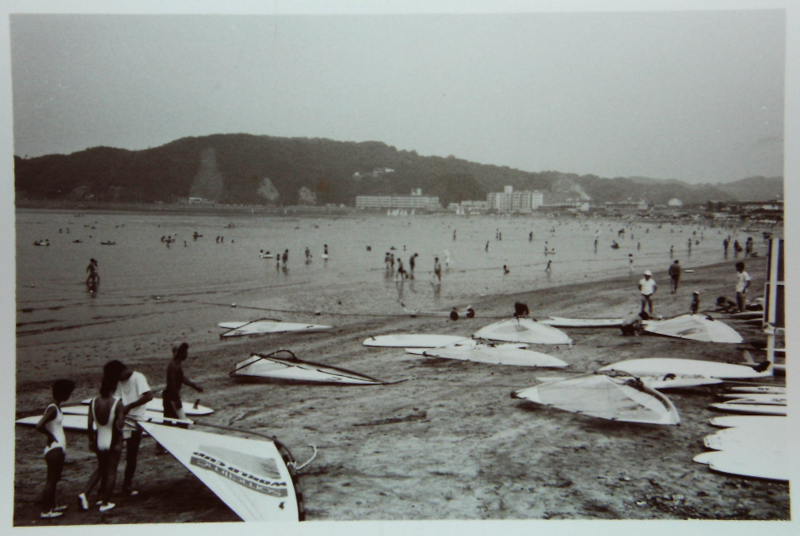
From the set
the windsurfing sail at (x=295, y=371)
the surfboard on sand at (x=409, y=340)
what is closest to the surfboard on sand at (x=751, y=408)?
the surfboard on sand at (x=409, y=340)

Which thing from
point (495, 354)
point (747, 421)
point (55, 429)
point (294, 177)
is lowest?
point (747, 421)

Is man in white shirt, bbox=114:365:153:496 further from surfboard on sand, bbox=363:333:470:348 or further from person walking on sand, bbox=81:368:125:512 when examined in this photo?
surfboard on sand, bbox=363:333:470:348

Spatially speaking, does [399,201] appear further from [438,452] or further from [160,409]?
[438,452]

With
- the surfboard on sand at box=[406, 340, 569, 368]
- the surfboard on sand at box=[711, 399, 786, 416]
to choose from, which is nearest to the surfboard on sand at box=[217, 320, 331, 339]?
the surfboard on sand at box=[406, 340, 569, 368]

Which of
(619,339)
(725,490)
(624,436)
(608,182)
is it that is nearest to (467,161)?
(608,182)

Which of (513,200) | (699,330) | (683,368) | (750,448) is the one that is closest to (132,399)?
(750,448)

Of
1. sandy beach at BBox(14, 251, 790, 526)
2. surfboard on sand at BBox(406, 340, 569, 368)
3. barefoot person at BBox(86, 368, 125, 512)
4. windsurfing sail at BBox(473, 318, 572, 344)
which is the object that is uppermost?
barefoot person at BBox(86, 368, 125, 512)
